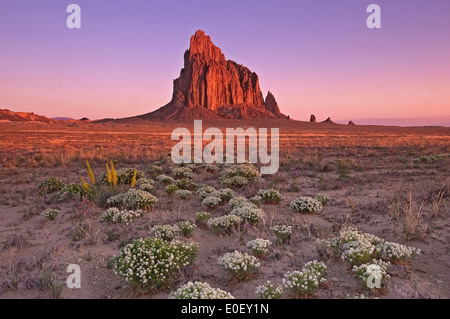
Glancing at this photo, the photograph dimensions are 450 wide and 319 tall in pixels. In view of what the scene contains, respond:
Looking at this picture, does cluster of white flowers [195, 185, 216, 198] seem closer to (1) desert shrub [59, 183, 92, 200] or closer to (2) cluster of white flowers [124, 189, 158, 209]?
(2) cluster of white flowers [124, 189, 158, 209]

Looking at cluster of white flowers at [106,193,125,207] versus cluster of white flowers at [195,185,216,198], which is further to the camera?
cluster of white flowers at [195,185,216,198]

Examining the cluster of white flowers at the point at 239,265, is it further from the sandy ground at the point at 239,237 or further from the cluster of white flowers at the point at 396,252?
the cluster of white flowers at the point at 396,252

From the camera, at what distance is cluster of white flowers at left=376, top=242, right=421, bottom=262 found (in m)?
4.72

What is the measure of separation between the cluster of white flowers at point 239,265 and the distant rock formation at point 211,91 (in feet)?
450

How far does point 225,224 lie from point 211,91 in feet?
527

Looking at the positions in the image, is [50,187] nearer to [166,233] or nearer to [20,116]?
[166,233]

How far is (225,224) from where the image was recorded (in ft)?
20.7

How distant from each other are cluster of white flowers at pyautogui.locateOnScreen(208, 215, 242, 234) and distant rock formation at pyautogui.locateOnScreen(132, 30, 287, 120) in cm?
13514

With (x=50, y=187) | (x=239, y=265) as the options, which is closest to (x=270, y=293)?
(x=239, y=265)

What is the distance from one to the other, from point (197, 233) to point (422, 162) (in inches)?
582

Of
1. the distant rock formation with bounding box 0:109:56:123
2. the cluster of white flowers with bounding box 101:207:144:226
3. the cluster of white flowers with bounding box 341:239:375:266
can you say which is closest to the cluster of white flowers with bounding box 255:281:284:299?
the cluster of white flowers with bounding box 341:239:375:266

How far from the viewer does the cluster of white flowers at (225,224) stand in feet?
20.8

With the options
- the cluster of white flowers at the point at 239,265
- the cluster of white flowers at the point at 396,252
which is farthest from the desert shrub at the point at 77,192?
the cluster of white flowers at the point at 396,252
